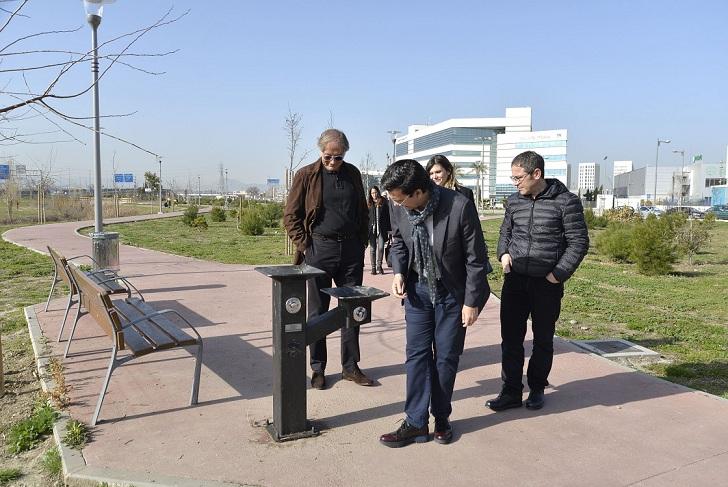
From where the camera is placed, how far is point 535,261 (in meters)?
3.88

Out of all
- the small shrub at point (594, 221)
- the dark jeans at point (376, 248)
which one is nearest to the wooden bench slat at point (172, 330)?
the dark jeans at point (376, 248)

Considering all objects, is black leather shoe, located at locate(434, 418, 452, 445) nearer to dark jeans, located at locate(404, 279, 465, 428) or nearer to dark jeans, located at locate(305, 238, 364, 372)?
dark jeans, located at locate(404, 279, 465, 428)

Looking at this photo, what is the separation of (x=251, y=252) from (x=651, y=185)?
10799 centimetres

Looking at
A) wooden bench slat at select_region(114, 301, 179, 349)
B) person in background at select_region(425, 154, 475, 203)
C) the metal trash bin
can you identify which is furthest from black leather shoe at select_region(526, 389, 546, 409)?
the metal trash bin

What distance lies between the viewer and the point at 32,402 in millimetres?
4176

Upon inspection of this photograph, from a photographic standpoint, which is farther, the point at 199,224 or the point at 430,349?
the point at 199,224

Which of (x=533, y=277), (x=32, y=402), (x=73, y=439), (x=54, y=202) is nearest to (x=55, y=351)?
(x=32, y=402)

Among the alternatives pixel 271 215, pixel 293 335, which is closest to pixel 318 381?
pixel 293 335

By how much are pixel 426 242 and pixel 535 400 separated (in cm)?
152

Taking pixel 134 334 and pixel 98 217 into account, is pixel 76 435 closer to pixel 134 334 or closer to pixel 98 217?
pixel 134 334

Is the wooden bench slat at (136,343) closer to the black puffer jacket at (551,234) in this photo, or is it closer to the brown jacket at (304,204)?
the brown jacket at (304,204)

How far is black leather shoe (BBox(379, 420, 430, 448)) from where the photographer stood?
133 inches

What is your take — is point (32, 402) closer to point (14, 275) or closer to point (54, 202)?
point (14, 275)

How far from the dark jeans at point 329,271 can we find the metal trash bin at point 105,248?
487 cm
